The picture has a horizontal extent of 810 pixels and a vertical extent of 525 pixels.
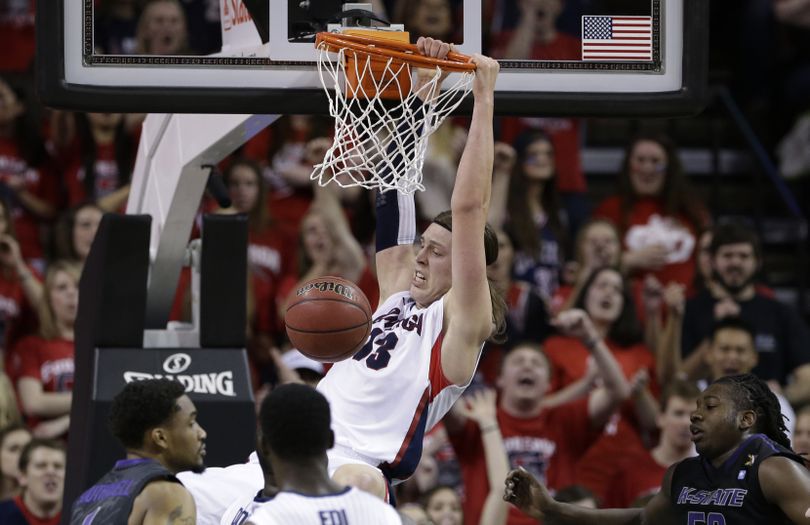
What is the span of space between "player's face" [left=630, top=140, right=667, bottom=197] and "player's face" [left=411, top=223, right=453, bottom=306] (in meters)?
4.23

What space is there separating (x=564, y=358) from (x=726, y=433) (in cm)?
324

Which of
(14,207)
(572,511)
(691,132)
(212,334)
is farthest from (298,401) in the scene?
(691,132)

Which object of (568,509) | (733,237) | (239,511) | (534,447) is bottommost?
(534,447)

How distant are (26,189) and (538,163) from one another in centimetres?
311

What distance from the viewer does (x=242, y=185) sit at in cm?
942

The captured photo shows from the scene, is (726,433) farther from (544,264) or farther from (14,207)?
(14,207)

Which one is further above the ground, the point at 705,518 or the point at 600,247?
the point at 600,247

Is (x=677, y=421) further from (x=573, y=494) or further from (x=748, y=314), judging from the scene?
(x=748, y=314)

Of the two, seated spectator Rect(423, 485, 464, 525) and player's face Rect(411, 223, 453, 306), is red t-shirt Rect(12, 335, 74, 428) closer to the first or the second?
seated spectator Rect(423, 485, 464, 525)

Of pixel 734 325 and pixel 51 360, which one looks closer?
pixel 734 325

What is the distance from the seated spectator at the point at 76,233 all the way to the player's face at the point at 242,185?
0.86 m

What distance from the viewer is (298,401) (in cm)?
429

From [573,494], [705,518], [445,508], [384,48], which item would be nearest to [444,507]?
[445,508]

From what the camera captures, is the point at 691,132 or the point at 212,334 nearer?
the point at 212,334
